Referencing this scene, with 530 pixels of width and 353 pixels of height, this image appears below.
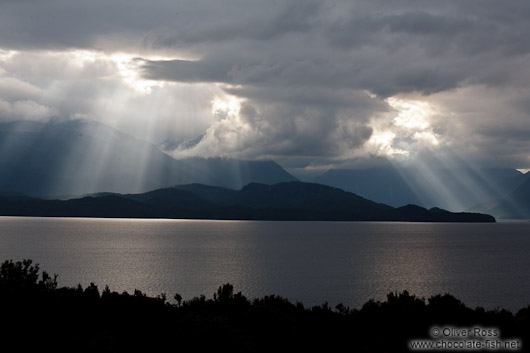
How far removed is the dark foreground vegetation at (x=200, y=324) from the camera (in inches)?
Answer: 1022

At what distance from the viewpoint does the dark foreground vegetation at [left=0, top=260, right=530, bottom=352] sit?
26.0 metres

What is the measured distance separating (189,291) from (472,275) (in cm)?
7355

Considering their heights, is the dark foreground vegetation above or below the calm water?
above

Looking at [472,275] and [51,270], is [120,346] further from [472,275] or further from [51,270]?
[472,275]

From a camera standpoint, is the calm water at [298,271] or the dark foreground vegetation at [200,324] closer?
the dark foreground vegetation at [200,324]

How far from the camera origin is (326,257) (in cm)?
17038

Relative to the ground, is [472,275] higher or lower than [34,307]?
lower

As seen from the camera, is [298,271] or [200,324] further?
[298,271]

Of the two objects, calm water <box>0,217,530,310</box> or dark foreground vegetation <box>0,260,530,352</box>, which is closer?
dark foreground vegetation <box>0,260,530,352</box>

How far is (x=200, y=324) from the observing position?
2691cm

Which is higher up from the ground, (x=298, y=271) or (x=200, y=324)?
→ (x=200, y=324)

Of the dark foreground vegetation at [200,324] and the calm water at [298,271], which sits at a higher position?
the dark foreground vegetation at [200,324]

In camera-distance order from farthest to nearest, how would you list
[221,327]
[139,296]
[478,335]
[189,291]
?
[189,291], [139,296], [478,335], [221,327]

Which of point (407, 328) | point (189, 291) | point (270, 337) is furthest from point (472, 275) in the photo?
point (270, 337)
